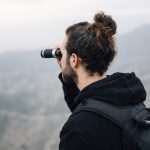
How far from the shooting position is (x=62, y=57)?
4.88 m

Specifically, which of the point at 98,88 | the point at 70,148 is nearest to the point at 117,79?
the point at 98,88

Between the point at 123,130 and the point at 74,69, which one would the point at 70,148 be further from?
the point at 74,69

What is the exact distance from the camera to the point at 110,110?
4094 millimetres

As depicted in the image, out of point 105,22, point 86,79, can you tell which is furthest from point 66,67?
point 105,22

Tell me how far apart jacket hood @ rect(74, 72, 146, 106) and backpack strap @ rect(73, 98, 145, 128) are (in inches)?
2.5

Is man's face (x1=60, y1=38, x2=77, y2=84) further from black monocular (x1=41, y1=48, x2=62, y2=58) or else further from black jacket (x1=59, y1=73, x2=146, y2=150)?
black jacket (x1=59, y1=73, x2=146, y2=150)

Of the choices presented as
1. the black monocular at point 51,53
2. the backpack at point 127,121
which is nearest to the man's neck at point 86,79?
the backpack at point 127,121

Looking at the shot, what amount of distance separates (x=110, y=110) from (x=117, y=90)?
0.91 feet

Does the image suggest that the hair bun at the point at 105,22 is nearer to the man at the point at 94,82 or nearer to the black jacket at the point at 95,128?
the man at the point at 94,82

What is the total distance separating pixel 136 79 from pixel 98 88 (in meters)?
0.53

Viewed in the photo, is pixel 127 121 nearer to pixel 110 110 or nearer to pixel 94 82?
pixel 110 110

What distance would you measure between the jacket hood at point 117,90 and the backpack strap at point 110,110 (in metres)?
0.06

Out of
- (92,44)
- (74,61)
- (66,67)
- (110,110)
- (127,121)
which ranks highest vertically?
(92,44)

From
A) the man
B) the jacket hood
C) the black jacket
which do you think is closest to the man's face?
the man
